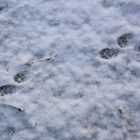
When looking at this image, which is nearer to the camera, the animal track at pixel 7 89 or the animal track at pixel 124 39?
the animal track at pixel 7 89

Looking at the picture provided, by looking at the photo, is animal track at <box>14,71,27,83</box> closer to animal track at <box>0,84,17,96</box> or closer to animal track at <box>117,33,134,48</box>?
animal track at <box>0,84,17,96</box>

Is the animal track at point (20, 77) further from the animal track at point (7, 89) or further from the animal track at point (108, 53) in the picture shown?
the animal track at point (108, 53)

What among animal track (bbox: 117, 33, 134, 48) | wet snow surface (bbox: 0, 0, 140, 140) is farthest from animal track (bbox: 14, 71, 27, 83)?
animal track (bbox: 117, 33, 134, 48)

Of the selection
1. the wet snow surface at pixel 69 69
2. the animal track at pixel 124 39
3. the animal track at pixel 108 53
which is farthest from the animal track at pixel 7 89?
the animal track at pixel 124 39

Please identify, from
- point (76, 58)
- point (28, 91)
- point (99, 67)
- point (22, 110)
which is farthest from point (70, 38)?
point (22, 110)

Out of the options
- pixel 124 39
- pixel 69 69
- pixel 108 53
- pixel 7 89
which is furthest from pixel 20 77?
pixel 124 39

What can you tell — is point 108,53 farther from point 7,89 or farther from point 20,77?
point 7,89

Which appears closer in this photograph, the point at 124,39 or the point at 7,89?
the point at 7,89
